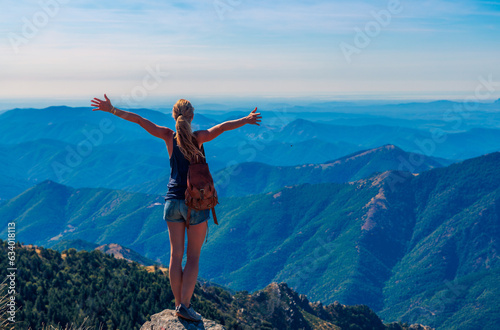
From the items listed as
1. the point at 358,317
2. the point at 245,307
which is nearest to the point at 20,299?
the point at 245,307

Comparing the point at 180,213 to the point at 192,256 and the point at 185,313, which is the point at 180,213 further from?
the point at 185,313

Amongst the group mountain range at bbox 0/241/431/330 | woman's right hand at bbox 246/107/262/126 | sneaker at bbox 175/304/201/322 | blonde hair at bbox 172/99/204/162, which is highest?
woman's right hand at bbox 246/107/262/126

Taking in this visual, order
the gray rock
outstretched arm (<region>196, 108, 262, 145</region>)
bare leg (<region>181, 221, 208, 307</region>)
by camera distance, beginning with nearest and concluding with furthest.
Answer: outstretched arm (<region>196, 108, 262, 145</region>) < bare leg (<region>181, 221, 208, 307</region>) < the gray rock

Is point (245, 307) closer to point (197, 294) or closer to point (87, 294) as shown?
point (197, 294)

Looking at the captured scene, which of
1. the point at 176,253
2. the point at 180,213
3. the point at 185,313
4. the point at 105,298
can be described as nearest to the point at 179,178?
the point at 180,213

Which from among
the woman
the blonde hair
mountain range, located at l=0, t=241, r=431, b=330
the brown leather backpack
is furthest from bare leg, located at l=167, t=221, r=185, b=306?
mountain range, located at l=0, t=241, r=431, b=330

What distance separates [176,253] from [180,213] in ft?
4.69

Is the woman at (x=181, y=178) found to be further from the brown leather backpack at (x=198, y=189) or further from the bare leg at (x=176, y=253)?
the brown leather backpack at (x=198, y=189)

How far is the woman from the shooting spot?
1436 centimetres

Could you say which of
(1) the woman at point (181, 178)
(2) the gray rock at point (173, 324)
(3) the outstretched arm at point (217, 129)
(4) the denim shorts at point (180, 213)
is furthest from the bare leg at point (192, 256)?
(3) the outstretched arm at point (217, 129)

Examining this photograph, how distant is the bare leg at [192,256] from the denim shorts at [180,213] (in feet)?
0.94

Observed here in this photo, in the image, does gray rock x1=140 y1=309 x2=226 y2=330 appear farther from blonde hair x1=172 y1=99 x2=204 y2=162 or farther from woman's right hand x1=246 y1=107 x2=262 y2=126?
Answer: woman's right hand x1=246 y1=107 x2=262 y2=126

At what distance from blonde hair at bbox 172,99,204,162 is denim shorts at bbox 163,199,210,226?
1.44 metres

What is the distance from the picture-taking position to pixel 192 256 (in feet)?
50.0
